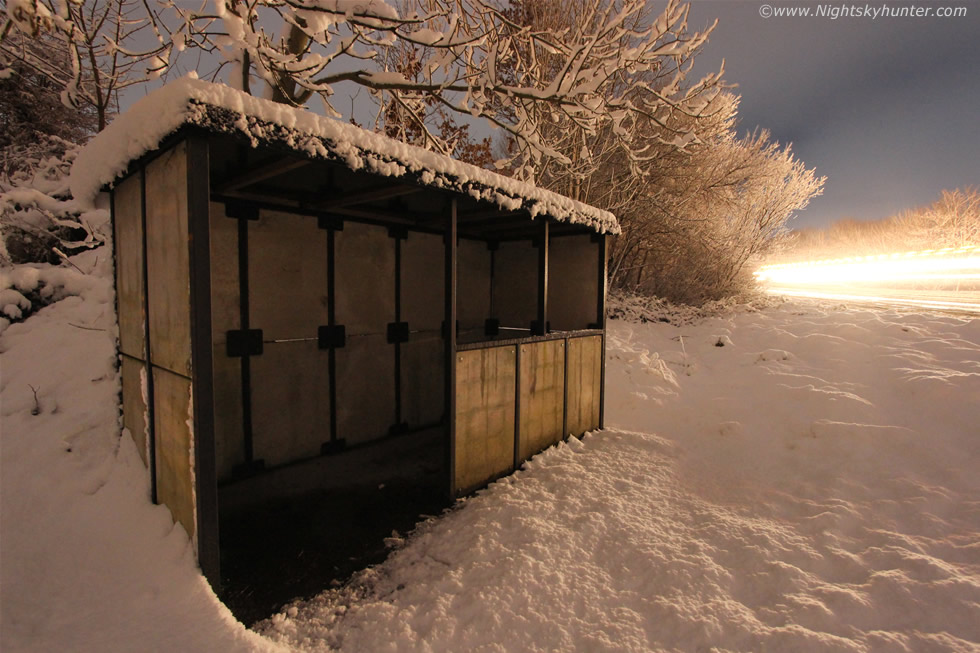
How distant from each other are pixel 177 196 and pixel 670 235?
1014 cm

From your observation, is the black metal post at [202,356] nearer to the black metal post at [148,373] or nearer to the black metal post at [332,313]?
the black metal post at [148,373]

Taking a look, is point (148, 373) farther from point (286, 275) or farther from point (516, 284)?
point (516, 284)

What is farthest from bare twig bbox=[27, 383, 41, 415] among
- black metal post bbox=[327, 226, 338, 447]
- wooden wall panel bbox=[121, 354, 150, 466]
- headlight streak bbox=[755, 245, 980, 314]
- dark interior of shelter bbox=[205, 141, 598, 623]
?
headlight streak bbox=[755, 245, 980, 314]

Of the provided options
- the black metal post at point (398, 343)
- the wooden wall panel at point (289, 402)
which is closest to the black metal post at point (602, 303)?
the black metal post at point (398, 343)

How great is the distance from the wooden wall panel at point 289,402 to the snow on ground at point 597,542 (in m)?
1.02

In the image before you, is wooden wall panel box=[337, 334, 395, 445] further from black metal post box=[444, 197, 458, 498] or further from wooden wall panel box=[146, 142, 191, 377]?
wooden wall panel box=[146, 142, 191, 377]

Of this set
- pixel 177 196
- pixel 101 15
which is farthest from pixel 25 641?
pixel 101 15

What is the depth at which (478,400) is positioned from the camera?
365 cm

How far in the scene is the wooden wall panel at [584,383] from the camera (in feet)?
15.4

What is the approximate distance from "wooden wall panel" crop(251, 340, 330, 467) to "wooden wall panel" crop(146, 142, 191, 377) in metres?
1.30

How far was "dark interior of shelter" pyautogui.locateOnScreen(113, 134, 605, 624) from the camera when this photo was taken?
2.52m

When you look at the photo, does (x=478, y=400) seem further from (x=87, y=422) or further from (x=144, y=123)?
(x=87, y=422)

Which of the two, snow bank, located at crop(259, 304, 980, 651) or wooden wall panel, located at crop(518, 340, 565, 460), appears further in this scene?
wooden wall panel, located at crop(518, 340, 565, 460)

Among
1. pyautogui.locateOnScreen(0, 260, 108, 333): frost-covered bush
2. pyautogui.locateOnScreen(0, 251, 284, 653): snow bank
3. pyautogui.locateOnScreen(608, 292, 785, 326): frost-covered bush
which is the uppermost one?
pyautogui.locateOnScreen(0, 260, 108, 333): frost-covered bush
